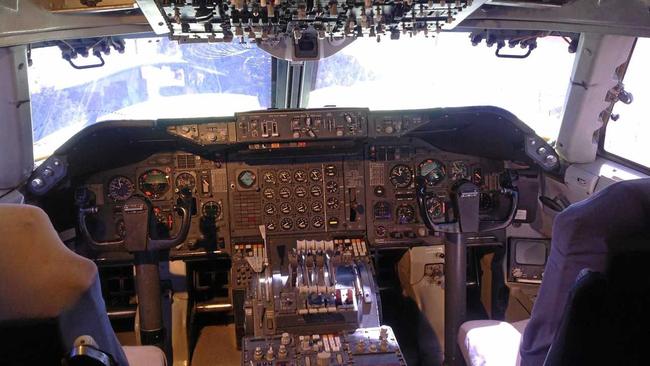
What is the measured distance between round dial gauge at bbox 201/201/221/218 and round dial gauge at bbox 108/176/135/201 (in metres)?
0.46

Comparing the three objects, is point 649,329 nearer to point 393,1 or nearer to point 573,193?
point 393,1

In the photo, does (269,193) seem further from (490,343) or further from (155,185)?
(490,343)

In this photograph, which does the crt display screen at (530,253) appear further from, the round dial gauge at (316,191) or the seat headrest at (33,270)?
the seat headrest at (33,270)

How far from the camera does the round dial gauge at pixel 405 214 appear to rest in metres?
3.82

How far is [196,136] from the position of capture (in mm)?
3389

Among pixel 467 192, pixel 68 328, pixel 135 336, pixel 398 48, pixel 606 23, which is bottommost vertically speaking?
pixel 135 336

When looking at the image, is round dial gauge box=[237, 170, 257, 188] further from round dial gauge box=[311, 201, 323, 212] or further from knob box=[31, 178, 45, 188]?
knob box=[31, 178, 45, 188]

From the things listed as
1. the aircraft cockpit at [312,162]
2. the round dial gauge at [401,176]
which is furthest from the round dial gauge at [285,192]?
the round dial gauge at [401,176]

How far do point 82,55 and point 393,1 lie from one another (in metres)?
2.03

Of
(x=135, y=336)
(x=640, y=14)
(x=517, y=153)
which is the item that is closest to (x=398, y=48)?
(x=517, y=153)

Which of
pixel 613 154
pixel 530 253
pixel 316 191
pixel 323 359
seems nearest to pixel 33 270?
pixel 323 359

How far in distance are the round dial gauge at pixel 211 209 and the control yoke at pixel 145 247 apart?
1.03 feet

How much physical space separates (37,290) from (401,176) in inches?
110

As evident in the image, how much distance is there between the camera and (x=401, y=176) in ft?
12.5
